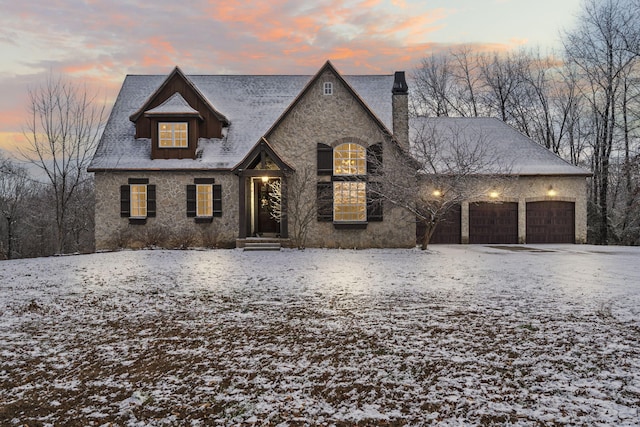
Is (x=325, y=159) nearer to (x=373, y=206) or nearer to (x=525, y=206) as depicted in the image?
(x=373, y=206)

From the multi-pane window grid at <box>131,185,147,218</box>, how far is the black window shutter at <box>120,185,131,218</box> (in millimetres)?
178

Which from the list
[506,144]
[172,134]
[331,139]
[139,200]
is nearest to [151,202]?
[139,200]

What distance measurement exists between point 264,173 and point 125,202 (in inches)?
265

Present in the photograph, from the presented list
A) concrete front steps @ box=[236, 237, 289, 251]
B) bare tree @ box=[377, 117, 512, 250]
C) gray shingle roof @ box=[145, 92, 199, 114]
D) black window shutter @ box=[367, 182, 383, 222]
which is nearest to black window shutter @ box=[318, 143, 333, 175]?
black window shutter @ box=[367, 182, 383, 222]

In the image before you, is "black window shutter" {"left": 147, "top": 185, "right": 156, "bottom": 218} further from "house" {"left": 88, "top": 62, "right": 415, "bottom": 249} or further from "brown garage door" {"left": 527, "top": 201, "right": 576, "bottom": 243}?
"brown garage door" {"left": 527, "top": 201, "right": 576, "bottom": 243}

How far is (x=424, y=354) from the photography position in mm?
4895

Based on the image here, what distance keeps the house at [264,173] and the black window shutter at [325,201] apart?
0.14ft

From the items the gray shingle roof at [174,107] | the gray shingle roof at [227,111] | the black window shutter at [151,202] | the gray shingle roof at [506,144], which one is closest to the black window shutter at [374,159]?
the gray shingle roof at [227,111]

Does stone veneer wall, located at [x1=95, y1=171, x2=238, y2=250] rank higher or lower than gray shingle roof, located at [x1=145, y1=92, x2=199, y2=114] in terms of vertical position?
lower

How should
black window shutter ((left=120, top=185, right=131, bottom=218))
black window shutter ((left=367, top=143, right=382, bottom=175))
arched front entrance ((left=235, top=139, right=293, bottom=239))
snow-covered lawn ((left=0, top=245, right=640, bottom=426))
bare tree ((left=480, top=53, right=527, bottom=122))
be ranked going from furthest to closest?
bare tree ((left=480, top=53, right=527, bottom=122)) < black window shutter ((left=120, top=185, right=131, bottom=218)) < black window shutter ((left=367, top=143, right=382, bottom=175)) < arched front entrance ((left=235, top=139, right=293, bottom=239)) < snow-covered lawn ((left=0, top=245, right=640, bottom=426))

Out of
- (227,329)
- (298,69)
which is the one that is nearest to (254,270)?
(227,329)

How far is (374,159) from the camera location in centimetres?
1816

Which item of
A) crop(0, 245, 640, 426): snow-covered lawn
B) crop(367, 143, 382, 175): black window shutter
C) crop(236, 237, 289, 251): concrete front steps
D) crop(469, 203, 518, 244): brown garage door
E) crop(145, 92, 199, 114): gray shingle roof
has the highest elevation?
crop(145, 92, 199, 114): gray shingle roof

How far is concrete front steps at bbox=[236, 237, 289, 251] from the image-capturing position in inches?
699
